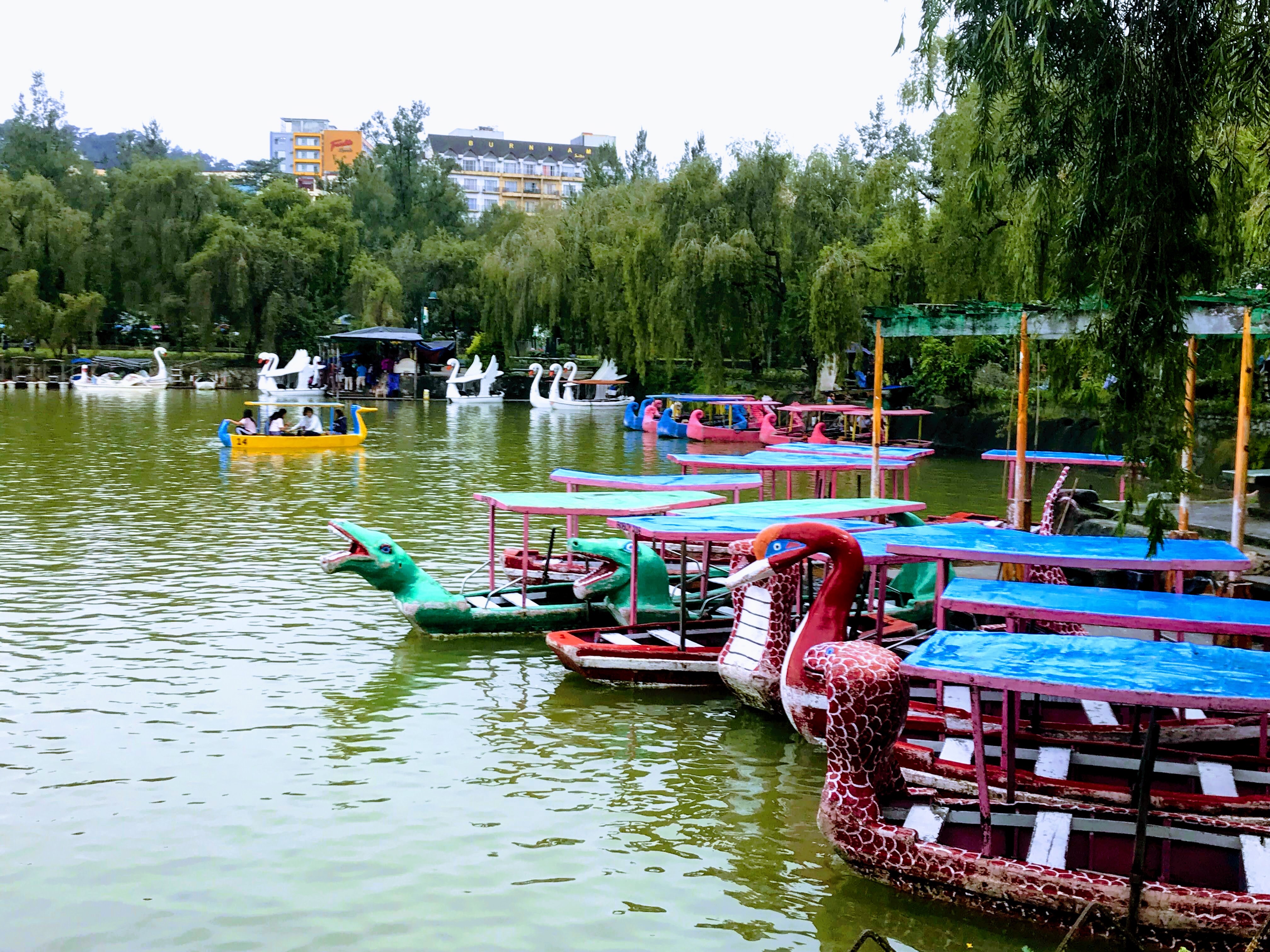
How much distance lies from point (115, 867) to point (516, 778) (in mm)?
2494

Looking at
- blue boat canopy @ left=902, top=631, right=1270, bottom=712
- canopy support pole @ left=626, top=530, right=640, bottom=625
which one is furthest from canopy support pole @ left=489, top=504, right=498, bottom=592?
blue boat canopy @ left=902, top=631, right=1270, bottom=712

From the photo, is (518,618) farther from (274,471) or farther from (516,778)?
(274,471)

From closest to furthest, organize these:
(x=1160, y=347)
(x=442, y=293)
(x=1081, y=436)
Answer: (x=1160, y=347)
(x=1081, y=436)
(x=442, y=293)

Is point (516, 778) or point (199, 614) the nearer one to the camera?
point (516, 778)

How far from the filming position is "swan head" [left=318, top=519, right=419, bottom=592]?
1094 cm

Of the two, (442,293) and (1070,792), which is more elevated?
(442,293)

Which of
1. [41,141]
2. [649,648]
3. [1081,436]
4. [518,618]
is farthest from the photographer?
[41,141]

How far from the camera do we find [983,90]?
277 inches

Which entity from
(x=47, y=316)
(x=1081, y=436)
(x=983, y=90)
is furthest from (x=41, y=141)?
(x=983, y=90)

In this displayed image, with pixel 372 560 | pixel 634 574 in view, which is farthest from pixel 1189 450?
pixel 372 560

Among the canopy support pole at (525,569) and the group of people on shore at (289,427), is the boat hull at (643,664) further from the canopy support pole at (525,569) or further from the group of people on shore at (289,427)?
the group of people on shore at (289,427)

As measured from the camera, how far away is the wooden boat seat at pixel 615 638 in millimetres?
10273

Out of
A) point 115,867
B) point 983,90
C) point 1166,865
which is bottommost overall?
point 115,867

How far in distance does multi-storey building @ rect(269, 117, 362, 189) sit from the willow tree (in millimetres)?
107107
